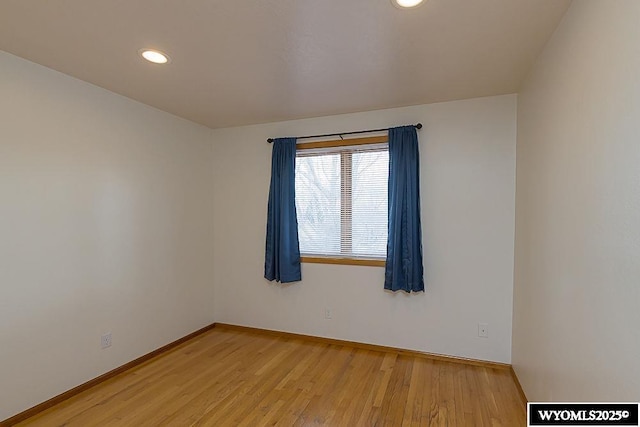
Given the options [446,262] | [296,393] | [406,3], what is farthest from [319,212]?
[406,3]

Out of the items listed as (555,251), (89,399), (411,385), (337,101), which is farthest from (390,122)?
(89,399)

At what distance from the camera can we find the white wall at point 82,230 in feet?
6.95

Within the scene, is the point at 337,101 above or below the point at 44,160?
above

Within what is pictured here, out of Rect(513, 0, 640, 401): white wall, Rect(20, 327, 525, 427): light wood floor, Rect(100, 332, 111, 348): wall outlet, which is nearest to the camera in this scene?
Rect(513, 0, 640, 401): white wall

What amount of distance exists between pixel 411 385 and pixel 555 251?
1.56 m

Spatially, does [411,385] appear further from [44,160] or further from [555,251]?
[44,160]

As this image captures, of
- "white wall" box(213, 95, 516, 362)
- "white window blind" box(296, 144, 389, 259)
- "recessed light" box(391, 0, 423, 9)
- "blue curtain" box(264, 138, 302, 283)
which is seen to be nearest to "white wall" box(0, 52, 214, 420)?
"blue curtain" box(264, 138, 302, 283)

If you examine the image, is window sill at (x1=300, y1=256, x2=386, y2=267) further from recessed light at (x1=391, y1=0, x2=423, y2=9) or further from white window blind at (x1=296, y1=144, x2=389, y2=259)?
recessed light at (x1=391, y1=0, x2=423, y2=9)

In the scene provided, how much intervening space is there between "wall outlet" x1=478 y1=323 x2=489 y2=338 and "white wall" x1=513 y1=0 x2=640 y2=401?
621 mm

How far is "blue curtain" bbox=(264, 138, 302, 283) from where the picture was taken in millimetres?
3488

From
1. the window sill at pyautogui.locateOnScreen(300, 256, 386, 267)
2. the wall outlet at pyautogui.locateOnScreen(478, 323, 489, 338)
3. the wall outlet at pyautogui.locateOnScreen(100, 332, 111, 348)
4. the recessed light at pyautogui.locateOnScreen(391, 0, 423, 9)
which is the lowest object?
the wall outlet at pyautogui.locateOnScreen(100, 332, 111, 348)

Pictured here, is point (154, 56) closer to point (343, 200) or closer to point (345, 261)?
point (343, 200)

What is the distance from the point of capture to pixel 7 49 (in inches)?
79.5

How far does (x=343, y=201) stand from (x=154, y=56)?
6.82ft
